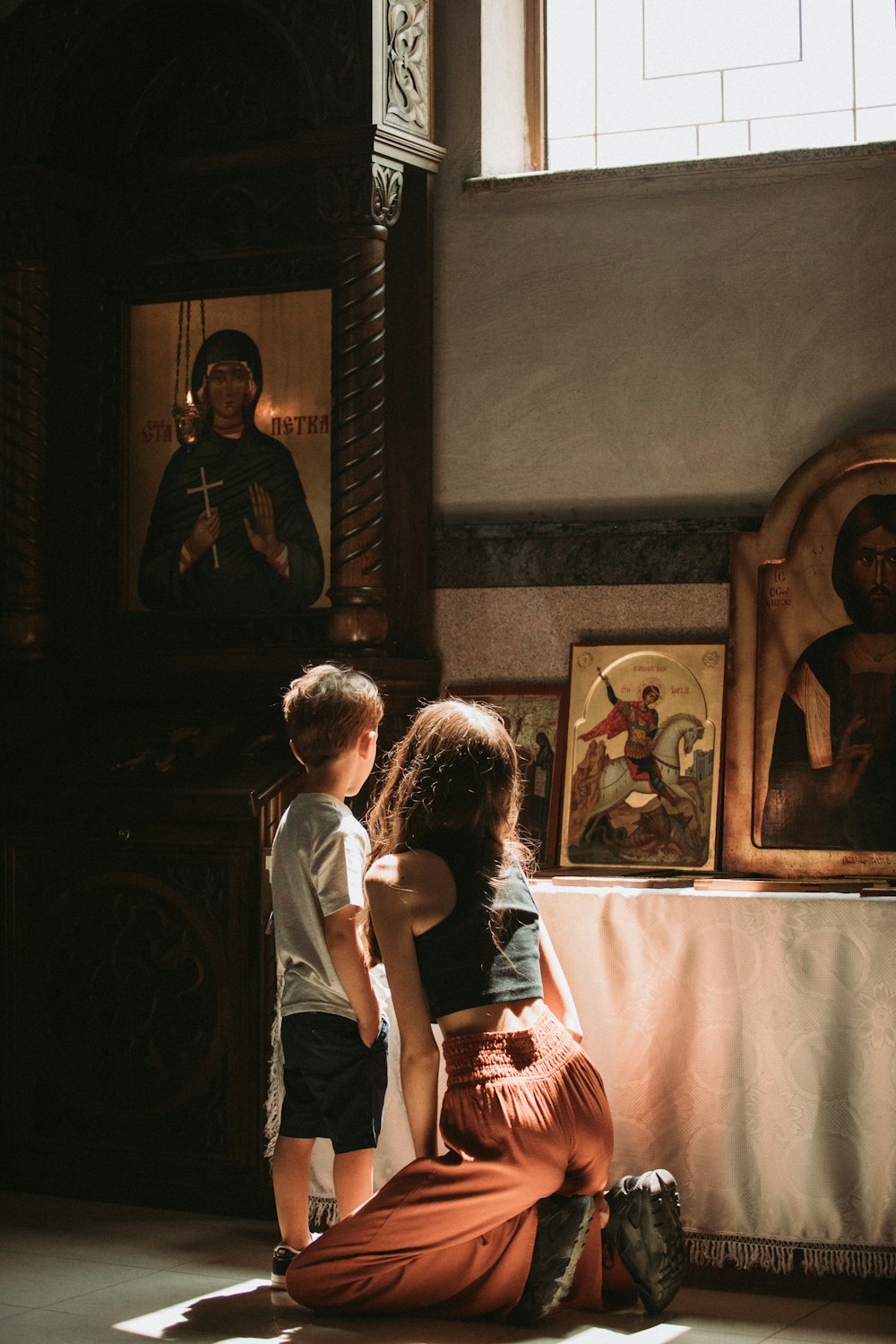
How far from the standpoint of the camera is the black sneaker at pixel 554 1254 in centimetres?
345

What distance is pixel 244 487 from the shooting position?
5254 millimetres

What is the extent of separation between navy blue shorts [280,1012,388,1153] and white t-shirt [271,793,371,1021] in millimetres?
39

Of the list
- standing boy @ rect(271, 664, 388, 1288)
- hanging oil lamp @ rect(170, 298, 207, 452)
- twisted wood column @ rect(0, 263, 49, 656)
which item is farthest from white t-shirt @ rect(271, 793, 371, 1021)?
hanging oil lamp @ rect(170, 298, 207, 452)

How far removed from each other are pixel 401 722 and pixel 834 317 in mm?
1578

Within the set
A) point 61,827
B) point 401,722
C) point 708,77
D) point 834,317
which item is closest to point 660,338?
point 834,317

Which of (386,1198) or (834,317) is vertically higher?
(834,317)

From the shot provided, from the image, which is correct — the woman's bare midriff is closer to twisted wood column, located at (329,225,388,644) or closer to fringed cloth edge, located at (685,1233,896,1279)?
fringed cloth edge, located at (685,1233,896,1279)

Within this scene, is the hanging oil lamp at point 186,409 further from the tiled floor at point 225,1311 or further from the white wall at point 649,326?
the tiled floor at point 225,1311

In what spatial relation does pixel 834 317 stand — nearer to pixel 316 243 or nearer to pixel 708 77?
pixel 708 77

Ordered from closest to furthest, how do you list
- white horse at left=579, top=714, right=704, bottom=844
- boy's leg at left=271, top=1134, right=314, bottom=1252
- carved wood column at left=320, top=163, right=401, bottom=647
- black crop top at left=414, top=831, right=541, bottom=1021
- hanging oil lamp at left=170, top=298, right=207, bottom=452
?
black crop top at left=414, top=831, right=541, bottom=1021 → boy's leg at left=271, top=1134, right=314, bottom=1252 → white horse at left=579, top=714, right=704, bottom=844 → carved wood column at left=320, top=163, right=401, bottom=647 → hanging oil lamp at left=170, top=298, right=207, bottom=452

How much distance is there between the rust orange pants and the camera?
3.43m

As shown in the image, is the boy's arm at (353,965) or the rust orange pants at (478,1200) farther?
the boy's arm at (353,965)

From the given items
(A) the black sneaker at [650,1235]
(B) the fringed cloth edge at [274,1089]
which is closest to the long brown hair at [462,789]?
(B) the fringed cloth edge at [274,1089]

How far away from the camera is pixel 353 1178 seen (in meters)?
3.72
